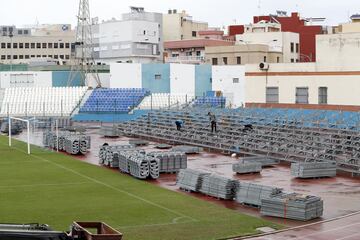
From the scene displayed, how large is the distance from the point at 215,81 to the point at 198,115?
23.4 metres

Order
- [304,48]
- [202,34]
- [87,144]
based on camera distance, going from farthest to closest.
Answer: [202,34] → [304,48] → [87,144]

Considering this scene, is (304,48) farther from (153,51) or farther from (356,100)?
(356,100)

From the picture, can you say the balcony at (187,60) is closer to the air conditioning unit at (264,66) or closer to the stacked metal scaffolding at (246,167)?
the air conditioning unit at (264,66)

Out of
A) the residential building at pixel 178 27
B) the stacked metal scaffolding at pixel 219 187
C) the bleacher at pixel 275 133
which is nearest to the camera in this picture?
the stacked metal scaffolding at pixel 219 187

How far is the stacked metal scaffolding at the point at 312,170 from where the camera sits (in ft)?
122

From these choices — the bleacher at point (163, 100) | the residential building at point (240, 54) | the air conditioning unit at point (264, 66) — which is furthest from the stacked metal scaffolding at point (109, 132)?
the residential building at point (240, 54)

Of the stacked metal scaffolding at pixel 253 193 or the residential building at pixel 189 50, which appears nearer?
the stacked metal scaffolding at pixel 253 193

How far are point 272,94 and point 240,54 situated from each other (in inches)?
1145

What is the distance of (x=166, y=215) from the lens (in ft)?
88.1

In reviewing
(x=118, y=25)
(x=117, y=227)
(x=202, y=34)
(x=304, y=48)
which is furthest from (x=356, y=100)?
(x=202, y=34)

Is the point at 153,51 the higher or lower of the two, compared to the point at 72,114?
higher

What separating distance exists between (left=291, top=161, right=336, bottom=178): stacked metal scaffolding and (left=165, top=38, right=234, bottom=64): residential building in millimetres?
66882

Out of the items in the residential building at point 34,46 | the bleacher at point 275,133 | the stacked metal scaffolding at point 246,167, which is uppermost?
the residential building at point 34,46

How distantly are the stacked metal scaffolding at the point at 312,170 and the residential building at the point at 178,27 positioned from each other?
104 meters
